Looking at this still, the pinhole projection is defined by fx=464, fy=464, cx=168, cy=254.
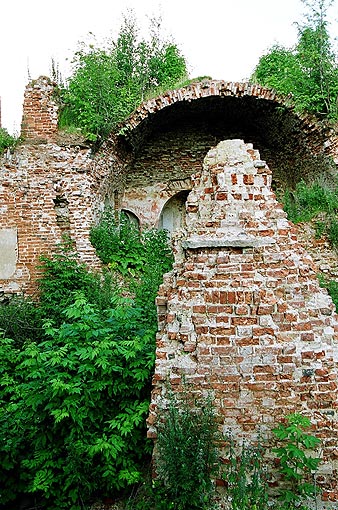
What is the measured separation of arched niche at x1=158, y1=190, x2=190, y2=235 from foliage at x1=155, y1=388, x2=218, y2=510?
8935 mm

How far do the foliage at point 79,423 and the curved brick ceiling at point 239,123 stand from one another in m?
6.46

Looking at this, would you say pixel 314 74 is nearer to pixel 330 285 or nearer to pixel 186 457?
pixel 330 285

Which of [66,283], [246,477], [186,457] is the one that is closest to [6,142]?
[66,283]

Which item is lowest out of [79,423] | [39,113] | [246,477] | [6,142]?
[246,477]

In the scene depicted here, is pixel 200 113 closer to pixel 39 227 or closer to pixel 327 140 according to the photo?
pixel 327 140

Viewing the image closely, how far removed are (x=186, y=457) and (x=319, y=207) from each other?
6830mm

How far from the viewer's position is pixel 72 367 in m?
4.02

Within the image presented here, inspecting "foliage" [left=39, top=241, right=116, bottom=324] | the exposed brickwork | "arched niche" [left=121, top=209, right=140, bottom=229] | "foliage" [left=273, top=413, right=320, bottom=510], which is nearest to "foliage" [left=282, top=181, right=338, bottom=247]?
"arched niche" [left=121, top=209, right=140, bottom=229]

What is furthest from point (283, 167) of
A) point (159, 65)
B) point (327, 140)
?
point (159, 65)

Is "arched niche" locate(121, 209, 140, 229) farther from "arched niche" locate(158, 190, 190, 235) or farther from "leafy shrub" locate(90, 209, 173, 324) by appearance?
"leafy shrub" locate(90, 209, 173, 324)

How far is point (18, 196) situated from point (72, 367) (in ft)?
19.0

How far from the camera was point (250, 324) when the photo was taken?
3.55m

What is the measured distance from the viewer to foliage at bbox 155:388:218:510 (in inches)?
127

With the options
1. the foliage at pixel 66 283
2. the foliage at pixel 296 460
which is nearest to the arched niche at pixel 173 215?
the foliage at pixel 66 283
